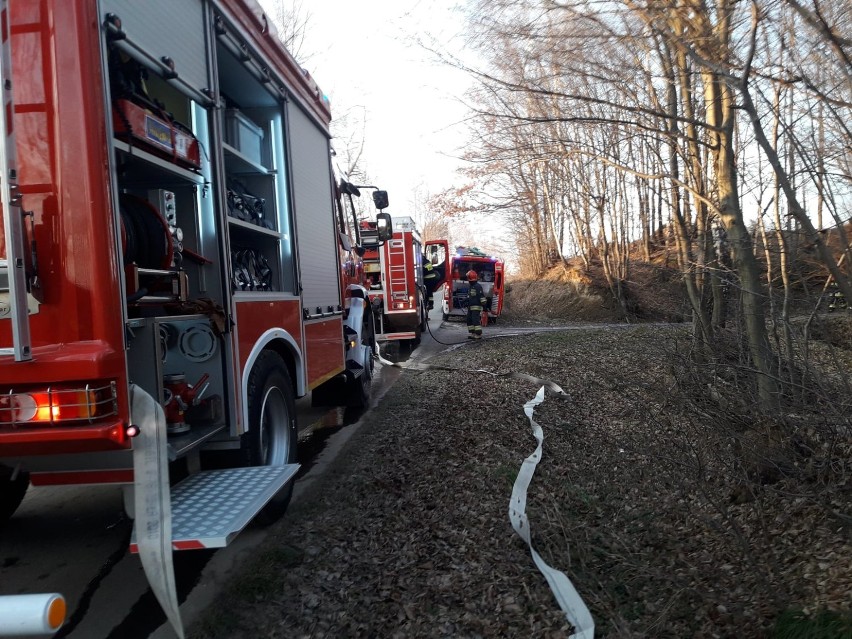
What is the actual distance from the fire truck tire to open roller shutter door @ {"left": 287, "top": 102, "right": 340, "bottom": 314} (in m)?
0.94

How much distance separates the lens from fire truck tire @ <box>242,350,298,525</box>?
14.0 ft

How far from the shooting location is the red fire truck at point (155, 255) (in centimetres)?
266

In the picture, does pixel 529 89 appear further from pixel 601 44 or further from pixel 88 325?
pixel 88 325

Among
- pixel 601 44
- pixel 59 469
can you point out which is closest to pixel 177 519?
pixel 59 469

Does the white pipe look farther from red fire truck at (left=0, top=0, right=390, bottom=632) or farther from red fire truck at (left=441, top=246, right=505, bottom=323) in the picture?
red fire truck at (left=441, top=246, right=505, bottom=323)

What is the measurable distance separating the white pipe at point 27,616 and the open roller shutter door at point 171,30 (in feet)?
7.92

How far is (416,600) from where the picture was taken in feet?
11.0

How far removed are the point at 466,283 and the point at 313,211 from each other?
52.1 feet

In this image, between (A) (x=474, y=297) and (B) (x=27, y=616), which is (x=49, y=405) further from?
(A) (x=474, y=297)

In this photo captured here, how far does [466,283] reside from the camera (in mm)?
21844

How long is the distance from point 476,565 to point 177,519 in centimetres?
163

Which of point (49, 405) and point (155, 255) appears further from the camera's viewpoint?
point (155, 255)

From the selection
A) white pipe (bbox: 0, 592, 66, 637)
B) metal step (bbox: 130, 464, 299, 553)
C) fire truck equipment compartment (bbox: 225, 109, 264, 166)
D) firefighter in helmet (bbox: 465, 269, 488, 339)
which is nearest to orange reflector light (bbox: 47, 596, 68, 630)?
white pipe (bbox: 0, 592, 66, 637)

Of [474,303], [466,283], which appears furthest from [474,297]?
[466,283]
